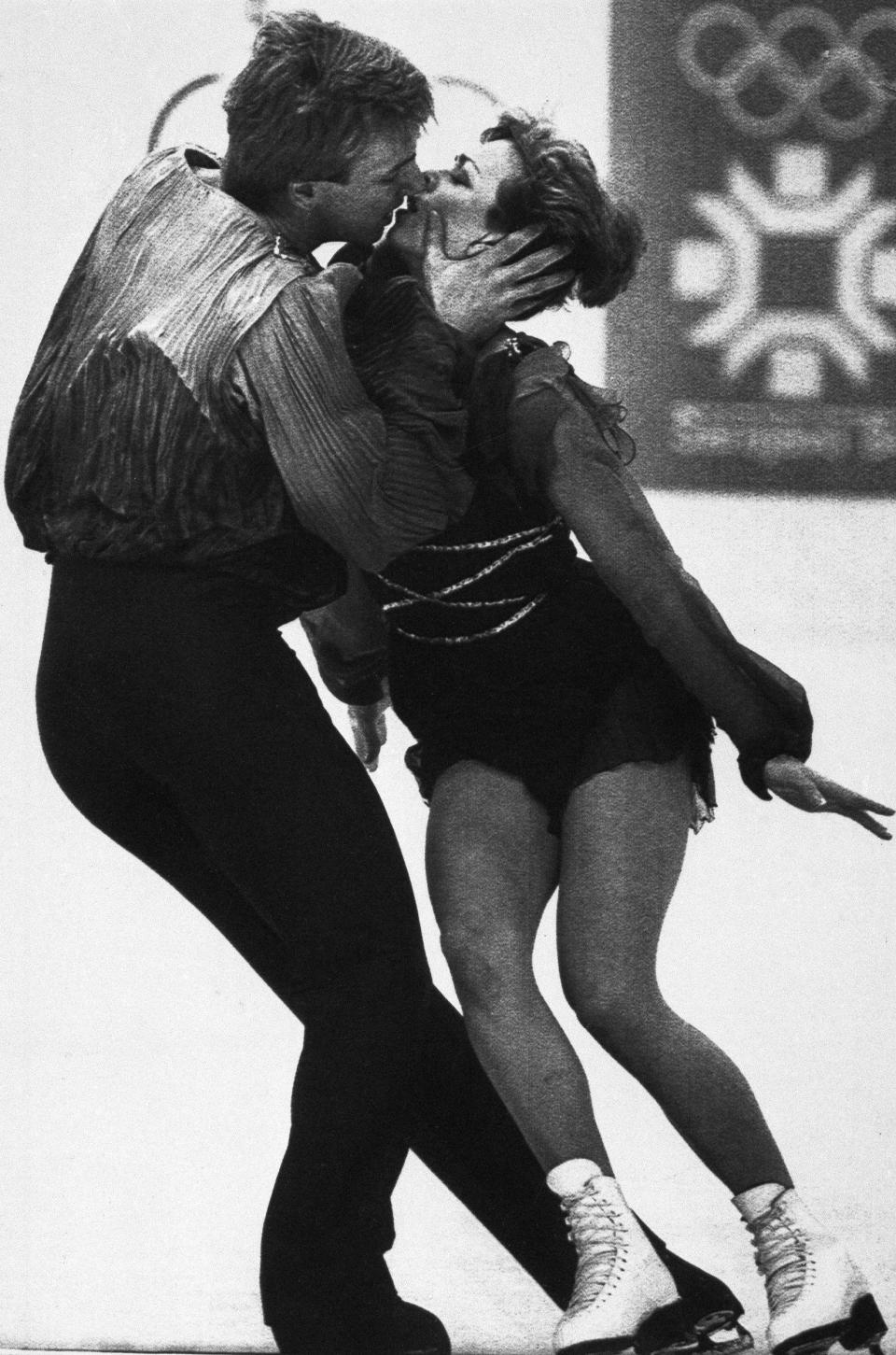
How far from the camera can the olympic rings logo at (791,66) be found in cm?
296

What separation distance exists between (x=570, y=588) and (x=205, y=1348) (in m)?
1.30

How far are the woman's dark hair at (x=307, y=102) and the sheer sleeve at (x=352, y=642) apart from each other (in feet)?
1.67

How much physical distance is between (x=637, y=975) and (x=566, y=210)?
35.0 inches

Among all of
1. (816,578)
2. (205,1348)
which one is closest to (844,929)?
(816,578)

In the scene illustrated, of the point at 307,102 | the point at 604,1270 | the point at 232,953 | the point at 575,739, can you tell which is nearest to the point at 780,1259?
the point at 604,1270

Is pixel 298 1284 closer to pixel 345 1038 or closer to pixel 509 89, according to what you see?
pixel 345 1038

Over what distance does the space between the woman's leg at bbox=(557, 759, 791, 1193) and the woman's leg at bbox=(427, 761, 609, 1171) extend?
45 millimetres

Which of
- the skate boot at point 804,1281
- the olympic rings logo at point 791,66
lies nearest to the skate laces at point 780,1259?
the skate boot at point 804,1281

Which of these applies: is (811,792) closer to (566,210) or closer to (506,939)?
(506,939)

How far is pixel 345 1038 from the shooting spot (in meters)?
1.97

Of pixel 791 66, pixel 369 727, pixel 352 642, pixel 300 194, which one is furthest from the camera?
pixel 791 66

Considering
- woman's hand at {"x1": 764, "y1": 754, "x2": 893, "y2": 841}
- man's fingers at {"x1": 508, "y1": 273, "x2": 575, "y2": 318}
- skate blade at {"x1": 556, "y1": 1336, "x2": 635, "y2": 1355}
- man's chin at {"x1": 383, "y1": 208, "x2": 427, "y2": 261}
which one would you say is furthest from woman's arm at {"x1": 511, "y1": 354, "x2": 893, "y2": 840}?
skate blade at {"x1": 556, "y1": 1336, "x2": 635, "y2": 1355}

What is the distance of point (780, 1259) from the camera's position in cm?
214

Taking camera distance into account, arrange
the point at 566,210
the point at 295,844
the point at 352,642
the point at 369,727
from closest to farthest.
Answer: the point at 295,844
the point at 566,210
the point at 352,642
the point at 369,727
